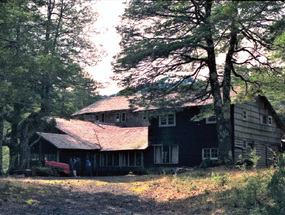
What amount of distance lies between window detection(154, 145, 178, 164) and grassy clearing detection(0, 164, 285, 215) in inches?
548

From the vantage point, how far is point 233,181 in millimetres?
16281

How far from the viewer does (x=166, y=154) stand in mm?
35656

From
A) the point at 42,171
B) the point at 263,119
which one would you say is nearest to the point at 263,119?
the point at 263,119

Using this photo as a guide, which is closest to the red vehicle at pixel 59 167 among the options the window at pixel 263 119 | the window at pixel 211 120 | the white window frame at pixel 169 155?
the white window frame at pixel 169 155

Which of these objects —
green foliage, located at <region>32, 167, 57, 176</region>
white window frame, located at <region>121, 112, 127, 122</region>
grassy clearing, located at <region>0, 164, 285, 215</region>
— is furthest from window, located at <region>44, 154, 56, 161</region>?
grassy clearing, located at <region>0, 164, 285, 215</region>

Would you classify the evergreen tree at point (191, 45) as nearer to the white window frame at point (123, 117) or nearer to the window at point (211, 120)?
the window at point (211, 120)

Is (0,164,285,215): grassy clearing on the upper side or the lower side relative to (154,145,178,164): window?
lower

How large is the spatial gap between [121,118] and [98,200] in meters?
31.7

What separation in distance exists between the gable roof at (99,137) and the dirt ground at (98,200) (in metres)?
16.7

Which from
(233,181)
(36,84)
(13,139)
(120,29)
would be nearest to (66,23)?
(36,84)

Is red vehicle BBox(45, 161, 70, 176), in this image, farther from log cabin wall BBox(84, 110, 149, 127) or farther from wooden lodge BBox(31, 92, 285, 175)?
log cabin wall BBox(84, 110, 149, 127)

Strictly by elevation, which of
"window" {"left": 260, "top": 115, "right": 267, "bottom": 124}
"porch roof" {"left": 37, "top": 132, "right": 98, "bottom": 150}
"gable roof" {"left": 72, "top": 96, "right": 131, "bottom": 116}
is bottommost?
"porch roof" {"left": 37, "top": 132, "right": 98, "bottom": 150}

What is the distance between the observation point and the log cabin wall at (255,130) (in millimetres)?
32737

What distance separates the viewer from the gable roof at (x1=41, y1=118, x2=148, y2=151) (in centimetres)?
3688
